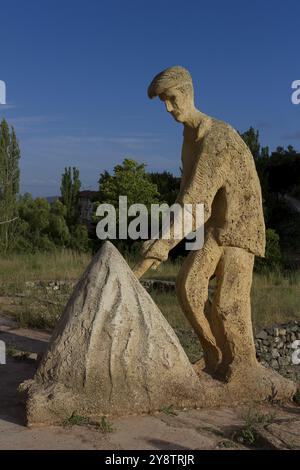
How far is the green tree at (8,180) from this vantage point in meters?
16.8

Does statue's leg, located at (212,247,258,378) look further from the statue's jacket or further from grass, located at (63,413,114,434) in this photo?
grass, located at (63,413,114,434)

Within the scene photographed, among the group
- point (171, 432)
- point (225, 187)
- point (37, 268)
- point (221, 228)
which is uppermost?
point (225, 187)

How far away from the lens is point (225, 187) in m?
3.85

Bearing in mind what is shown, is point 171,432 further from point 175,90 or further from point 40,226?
point 40,226

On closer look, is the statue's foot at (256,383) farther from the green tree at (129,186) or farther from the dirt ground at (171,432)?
the green tree at (129,186)

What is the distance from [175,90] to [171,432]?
7.24ft

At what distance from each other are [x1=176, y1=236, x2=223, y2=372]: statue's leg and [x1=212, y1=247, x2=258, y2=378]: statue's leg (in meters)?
0.08

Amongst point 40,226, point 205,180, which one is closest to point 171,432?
point 205,180

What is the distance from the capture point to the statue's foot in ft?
12.6

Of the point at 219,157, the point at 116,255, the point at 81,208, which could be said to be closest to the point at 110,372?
the point at 116,255

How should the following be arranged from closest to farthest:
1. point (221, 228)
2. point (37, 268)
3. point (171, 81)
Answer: point (171, 81)
point (221, 228)
point (37, 268)

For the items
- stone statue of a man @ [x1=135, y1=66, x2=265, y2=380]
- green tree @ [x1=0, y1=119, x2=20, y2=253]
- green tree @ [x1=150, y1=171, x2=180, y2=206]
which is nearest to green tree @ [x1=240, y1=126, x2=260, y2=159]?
green tree @ [x1=150, y1=171, x2=180, y2=206]

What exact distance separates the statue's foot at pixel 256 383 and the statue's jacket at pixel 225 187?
82 centimetres

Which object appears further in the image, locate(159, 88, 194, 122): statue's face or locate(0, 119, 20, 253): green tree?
locate(0, 119, 20, 253): green tree
